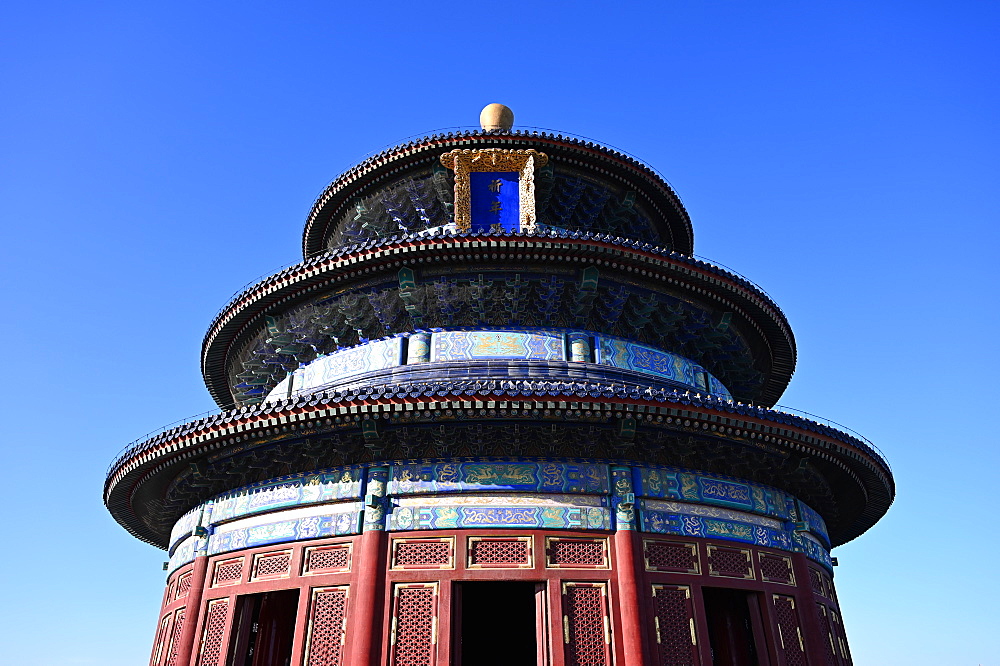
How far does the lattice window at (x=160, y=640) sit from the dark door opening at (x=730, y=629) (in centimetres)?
1142

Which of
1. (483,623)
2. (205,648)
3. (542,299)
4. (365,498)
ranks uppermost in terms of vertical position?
(542,299)

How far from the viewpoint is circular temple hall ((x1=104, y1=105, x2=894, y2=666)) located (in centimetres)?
1215

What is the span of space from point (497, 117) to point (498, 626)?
14687mm

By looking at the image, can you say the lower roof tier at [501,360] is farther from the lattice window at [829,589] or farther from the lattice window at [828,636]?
the lattice window at [828,636]

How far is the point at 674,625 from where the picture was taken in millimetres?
12305

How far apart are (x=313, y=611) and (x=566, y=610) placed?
14.1 feet

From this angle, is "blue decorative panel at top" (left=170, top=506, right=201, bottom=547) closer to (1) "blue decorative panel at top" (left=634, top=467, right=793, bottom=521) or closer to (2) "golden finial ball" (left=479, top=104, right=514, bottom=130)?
(1) "blue decorative panel at top" (left=634, top=467, right=793, bottom=521)

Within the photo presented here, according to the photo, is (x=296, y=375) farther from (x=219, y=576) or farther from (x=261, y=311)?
(x=219, y=576)

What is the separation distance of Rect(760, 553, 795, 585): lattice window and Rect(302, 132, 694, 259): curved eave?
420 inches

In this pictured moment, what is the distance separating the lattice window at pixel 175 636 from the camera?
45.9 ft

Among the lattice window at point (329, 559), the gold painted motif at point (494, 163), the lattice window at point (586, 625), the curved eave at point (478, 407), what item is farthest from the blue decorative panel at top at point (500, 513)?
the gold painted motif at point (494, 163)

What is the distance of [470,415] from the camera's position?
12297 millimetres

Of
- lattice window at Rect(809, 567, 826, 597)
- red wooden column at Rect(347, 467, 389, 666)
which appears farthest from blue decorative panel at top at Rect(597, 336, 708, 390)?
red wooden column at Rect(347, 467, 389, 666)

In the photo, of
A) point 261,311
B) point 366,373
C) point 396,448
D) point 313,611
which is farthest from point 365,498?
point 261,311
